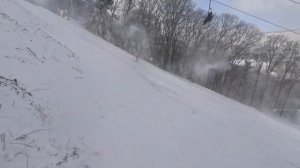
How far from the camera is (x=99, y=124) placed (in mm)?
9156

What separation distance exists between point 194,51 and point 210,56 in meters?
3.62

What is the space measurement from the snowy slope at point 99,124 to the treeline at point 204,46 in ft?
120

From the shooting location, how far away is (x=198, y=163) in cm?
986

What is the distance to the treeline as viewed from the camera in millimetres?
54469

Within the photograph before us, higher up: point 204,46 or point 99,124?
point 204,46

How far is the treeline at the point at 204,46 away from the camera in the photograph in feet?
179

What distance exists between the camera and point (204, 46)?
60.2 m

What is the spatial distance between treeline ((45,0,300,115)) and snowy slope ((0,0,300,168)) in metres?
36.6

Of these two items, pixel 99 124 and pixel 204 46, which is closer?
pixel 99 124

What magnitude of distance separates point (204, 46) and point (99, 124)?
52577 mm

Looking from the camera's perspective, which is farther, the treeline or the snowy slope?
the treeline

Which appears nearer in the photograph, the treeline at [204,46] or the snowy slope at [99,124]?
the snowy slope at [99,124]

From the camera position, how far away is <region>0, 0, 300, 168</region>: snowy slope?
6875 mm

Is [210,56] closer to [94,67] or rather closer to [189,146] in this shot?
[94,67]
